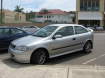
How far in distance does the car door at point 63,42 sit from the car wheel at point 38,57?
507 mm

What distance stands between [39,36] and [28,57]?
144 cm

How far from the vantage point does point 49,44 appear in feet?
30.7

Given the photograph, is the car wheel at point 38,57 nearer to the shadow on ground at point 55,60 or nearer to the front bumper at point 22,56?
the front bumper at point 22,56

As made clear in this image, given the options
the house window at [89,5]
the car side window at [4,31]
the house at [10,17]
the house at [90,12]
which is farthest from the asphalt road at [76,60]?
the house at [10,17]

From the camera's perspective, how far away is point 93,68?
26.6 ft

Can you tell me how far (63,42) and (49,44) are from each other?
87 cm

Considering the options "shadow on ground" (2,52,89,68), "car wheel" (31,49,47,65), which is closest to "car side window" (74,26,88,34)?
"shadow on ground" (2,52,89,68)

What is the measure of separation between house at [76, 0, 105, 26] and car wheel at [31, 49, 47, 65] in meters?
43.1

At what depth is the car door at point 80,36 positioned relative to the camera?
35.7ft

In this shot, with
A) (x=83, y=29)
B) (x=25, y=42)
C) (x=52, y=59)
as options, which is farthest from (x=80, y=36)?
(x=25, y=42)

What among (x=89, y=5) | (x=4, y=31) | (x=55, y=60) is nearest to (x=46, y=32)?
(x=55, y=60)

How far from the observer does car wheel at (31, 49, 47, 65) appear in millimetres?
8930

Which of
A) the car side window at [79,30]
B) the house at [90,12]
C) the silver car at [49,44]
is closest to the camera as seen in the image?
the silver car at [49,44]

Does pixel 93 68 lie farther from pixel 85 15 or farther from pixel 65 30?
pixel 85 15
